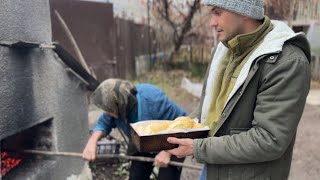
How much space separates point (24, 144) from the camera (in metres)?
3.60

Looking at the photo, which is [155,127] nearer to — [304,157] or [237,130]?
[237,130]

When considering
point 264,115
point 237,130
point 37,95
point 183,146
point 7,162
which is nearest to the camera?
point 264,115

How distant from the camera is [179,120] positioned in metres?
2.19

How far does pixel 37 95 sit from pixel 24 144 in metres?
0.66

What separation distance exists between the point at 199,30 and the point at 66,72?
10.8 meters

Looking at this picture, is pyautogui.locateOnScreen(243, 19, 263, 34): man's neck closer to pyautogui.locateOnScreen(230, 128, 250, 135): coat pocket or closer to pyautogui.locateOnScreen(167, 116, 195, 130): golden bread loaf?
pyautogui.locateOnScreen(230, 128, 250, 135): coat pocket

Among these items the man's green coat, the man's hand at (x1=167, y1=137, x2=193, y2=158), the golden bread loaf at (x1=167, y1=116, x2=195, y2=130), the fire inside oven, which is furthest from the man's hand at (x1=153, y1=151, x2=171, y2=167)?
the fire inside oven

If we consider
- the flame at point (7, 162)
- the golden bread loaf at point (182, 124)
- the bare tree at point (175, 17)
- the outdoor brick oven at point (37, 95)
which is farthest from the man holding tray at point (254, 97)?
the bare tree at point (175, 17)

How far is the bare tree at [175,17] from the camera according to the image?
1284cm

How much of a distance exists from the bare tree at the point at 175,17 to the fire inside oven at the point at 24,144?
936 cm

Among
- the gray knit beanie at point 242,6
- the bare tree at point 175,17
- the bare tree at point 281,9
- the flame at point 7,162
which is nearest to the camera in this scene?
the gray knit beanie at point 242,6

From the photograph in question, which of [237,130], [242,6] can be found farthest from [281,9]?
[237,130]

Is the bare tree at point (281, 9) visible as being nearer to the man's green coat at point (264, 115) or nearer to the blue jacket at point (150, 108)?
the blue jacket at point (150, 108)

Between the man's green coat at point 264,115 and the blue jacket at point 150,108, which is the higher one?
the man's green coat at point 264,115
